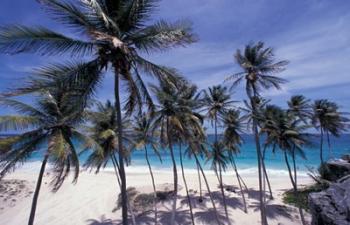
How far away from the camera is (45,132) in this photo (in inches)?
364

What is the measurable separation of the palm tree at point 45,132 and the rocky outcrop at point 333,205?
6.82 metres

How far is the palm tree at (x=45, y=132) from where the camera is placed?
7.74 metres

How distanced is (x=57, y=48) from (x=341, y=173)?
17.8 metres

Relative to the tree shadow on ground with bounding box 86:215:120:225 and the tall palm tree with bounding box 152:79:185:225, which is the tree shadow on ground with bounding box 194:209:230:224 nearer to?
the tall palm tree with bounding box 152:79:185:225

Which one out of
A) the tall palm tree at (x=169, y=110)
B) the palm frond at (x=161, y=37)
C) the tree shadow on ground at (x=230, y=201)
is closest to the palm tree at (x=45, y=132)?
the palm frond at (x=161, y=37)

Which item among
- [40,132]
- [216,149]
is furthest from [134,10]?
[216,149]

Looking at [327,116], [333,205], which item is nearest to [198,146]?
[333,205]

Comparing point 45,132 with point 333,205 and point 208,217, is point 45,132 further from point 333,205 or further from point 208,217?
point 208,217

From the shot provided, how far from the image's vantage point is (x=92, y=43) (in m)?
6.81

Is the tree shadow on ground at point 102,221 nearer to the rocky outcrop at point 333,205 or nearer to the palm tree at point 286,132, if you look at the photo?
the palm tree at point 286,132

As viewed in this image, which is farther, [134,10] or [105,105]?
[105,105]

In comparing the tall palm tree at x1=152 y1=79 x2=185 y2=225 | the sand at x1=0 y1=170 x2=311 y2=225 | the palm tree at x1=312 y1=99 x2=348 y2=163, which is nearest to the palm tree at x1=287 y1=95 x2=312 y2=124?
the palm tree at x1=312 y1=99 x2=348 y2=163

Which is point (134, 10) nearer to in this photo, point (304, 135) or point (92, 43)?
point (92, 43)

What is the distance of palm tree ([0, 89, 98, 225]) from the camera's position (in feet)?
25.4
